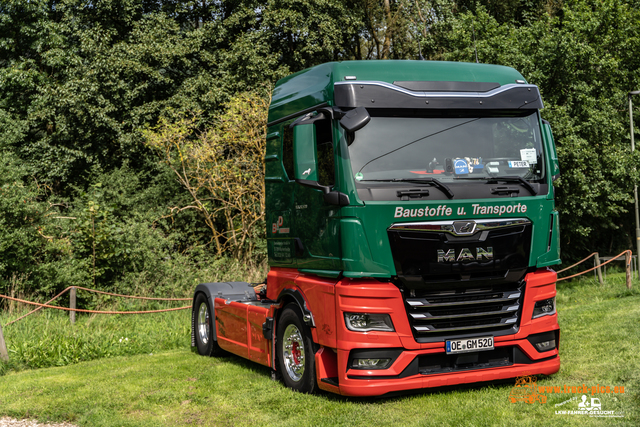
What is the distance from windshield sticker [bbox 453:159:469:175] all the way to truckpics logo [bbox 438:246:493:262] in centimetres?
77

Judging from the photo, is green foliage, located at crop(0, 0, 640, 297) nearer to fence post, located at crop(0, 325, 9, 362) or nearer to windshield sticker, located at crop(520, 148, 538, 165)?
fence post, located at crop(0, 325, 9, 362)

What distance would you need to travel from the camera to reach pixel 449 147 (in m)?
6.37

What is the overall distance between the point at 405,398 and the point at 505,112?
3070mm

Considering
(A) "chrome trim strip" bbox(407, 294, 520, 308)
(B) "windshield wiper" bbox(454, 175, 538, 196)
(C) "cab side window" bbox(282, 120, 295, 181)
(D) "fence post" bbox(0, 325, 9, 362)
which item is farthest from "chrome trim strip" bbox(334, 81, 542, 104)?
(D) "fence post" bbox(0, 325, 9, 362)

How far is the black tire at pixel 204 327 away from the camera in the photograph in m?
9.56

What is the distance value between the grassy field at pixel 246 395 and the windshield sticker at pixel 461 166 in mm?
2158

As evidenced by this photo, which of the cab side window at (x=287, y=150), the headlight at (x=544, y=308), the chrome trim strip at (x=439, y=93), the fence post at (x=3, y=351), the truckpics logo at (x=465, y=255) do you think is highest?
the chrome trim strip at (x=439, y=93)

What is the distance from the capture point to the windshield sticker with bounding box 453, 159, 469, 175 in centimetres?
635

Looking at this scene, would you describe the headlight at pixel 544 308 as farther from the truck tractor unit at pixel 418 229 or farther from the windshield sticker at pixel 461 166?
the windshield sticker at pixel 461 166

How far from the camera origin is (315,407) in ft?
20.2

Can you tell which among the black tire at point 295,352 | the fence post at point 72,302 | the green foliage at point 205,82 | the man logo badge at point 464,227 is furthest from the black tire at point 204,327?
the green foliage at point 205,82

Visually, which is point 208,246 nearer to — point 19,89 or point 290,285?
point 19,89

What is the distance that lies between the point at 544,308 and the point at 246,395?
3214 millimetres

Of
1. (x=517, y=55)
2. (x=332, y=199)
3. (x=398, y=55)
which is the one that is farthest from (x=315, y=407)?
(x=398, y=55)
